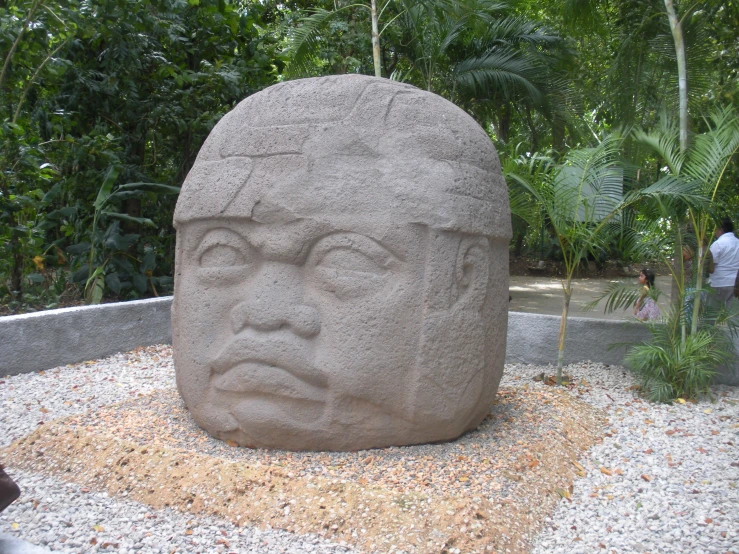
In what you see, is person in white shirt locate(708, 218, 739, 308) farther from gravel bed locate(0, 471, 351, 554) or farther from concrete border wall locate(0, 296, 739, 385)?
gravel bed locate(0, 471, 351, 554)

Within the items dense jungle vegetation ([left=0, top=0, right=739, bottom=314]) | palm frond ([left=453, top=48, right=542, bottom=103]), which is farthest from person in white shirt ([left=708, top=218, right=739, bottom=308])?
palm frond ([left=453, top=48, right=542, bottom=103])

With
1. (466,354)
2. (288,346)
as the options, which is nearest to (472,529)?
(466,354)

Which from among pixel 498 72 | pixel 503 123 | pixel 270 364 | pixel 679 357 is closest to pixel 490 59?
pixel 498 72

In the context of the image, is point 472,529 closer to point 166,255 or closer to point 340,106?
point 340,106

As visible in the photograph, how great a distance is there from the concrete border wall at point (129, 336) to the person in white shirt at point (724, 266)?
78 cm

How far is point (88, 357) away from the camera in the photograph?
5617mm

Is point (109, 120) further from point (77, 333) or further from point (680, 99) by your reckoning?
point (680, 99)

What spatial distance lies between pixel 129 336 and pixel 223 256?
301 cm

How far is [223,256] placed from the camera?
3.36 m

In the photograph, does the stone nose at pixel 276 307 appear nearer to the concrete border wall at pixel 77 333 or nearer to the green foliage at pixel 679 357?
the concrete border wall at pixel 77 333

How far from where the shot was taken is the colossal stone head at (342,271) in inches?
123

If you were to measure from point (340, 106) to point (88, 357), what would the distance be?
352 centimetres

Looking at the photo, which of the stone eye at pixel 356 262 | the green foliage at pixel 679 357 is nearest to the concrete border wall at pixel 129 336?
the green foliage at pixel 679 357

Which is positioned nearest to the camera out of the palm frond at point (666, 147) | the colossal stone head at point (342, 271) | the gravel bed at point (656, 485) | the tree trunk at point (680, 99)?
the gravel bed at point (656, 485)
